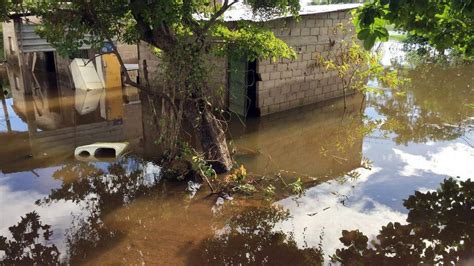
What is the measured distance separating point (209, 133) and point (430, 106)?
24.3 feet

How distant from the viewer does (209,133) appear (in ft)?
22.4

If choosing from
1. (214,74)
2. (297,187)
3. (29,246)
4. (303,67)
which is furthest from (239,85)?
(29,246)

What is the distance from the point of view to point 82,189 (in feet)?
21.1

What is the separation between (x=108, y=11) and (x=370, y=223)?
4865mm

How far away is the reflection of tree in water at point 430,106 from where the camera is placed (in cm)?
910

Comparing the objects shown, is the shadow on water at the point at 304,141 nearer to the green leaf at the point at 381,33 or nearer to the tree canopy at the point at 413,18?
the tree canopy at the point at 413,18

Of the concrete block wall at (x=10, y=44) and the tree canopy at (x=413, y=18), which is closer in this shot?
the tree canopy at (x=413, y=18)

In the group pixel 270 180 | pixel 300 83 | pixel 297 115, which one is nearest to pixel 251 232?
pixel 270 180

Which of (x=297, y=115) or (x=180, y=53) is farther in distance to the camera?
(x=297, y=115)

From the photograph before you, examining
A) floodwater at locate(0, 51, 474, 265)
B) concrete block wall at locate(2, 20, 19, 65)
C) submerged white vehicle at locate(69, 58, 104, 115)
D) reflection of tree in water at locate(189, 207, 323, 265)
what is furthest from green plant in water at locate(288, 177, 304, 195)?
concrete block wall at locate(2, 20, 19, 65)

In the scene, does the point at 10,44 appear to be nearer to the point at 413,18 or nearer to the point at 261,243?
the point at 261,243

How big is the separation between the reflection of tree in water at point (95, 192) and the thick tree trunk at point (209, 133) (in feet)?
3.43

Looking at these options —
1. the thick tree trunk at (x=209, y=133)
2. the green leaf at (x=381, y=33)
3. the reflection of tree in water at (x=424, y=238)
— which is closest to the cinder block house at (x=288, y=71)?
the thick tree trunk at (x=209, y=133)

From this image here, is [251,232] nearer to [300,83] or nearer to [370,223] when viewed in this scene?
[370,223]
